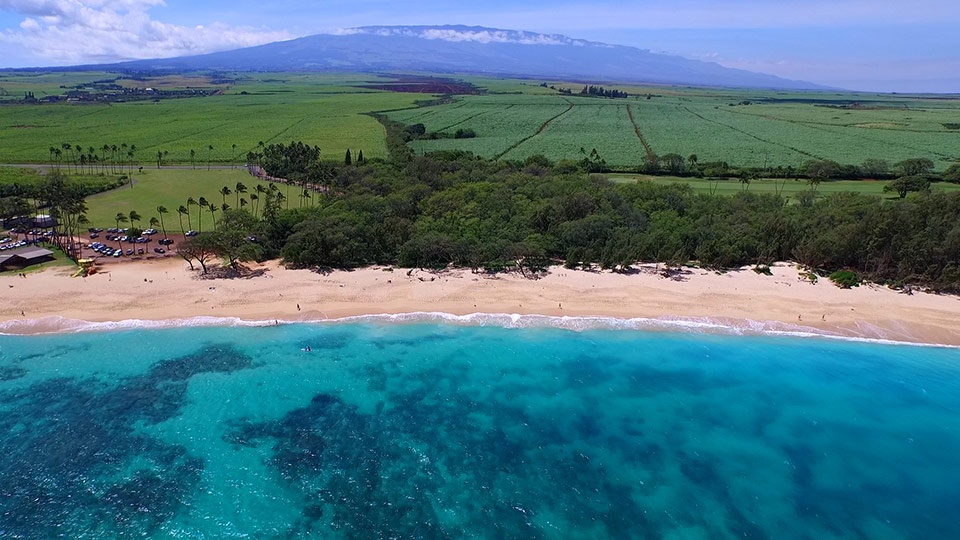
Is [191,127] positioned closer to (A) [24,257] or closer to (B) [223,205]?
(B) [223,205]

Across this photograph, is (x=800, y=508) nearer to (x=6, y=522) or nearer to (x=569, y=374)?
(x=569, y=374)

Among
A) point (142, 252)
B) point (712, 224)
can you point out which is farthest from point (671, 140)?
point (142, 252)

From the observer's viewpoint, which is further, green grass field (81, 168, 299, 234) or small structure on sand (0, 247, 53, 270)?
green grass field (81, 168, 299, 234)

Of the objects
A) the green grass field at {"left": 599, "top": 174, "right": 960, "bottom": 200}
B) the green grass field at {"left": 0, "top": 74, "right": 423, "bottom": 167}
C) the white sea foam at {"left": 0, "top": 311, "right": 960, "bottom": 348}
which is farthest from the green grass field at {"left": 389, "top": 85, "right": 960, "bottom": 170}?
the white sea foam at {"left": 0, "top": 311, "right": 960, "bottom": 348}

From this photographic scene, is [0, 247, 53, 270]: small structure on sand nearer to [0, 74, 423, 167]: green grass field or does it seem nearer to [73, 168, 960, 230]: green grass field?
[73, 168, 960, 230]: green grass field

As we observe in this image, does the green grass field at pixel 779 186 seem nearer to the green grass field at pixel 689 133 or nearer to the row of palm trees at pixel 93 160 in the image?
the green grass field at pixel 689 133

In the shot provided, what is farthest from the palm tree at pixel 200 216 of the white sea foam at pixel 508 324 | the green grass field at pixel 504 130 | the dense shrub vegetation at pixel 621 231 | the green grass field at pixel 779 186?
the green grass field at pixel 779 186
